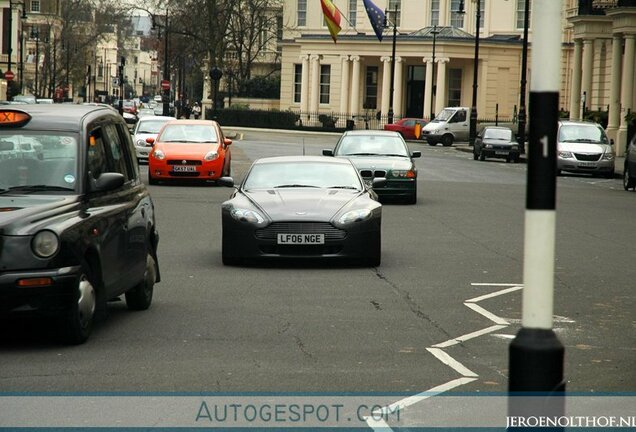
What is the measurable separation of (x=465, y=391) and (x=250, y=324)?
3.01 meters

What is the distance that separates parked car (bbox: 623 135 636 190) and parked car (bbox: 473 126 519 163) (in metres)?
15.8

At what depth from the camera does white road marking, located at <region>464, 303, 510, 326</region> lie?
35.4ft

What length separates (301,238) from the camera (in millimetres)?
14430

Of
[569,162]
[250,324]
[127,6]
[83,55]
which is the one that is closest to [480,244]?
[250,324]

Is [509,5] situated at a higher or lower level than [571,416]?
higher

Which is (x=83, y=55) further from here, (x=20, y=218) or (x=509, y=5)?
(x=20, y=218)

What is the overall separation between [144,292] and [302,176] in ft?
17.6

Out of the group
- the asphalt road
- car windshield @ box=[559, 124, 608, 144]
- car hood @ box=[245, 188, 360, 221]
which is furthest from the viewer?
car windshield @ box=[559, 124, 608, 144]

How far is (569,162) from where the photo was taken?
3969cm

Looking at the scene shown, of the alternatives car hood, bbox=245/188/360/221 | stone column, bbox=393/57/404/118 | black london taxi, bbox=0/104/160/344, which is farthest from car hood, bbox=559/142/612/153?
stone column, bbox=393/57/404/118

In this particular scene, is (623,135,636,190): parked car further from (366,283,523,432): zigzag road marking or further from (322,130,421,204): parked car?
(366,283,523,432): zigzag road marking

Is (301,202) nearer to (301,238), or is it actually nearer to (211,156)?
(301,238)

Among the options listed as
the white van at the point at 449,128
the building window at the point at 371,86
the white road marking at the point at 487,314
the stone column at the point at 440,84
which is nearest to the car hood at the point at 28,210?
the white road marking at the point at 487,314

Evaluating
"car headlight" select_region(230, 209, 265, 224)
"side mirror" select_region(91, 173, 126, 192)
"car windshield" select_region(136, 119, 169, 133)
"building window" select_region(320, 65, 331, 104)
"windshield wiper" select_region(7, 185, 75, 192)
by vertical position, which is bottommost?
"car headlight" select_region(230, 209, 265, 224)
